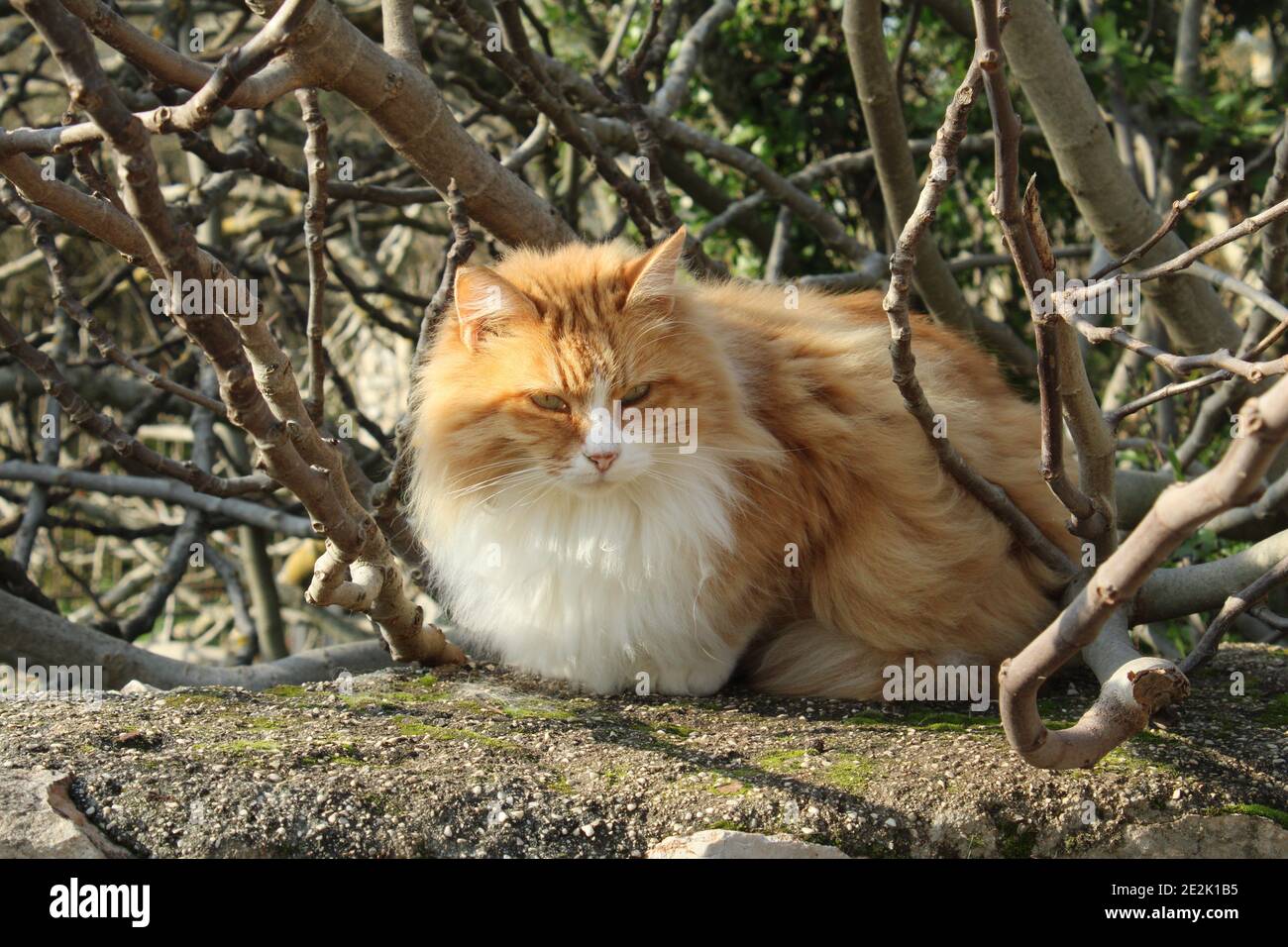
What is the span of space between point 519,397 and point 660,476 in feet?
1.51

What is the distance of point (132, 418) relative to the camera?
5.29 metres

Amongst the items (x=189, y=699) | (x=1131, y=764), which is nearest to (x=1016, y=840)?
(x=1131, y=764)

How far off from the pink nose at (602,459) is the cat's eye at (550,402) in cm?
21

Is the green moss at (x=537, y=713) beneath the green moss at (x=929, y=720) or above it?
above

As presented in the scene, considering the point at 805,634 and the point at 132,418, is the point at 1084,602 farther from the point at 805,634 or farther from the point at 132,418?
the point at 132,418

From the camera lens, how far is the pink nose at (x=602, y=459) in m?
3.14

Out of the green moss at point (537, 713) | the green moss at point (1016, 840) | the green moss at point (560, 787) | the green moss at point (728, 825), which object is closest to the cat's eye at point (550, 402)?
the green moss at point (537, 713)

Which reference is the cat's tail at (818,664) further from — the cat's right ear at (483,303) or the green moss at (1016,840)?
the cat's right ear at (483,303)

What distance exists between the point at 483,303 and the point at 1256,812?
2.30 metres

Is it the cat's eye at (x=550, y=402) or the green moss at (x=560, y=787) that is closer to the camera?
the green moss at (x=560, y=787)

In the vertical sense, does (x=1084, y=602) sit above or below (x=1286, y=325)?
below

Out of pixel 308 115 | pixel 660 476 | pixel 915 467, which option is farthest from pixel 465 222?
pixel 915 467

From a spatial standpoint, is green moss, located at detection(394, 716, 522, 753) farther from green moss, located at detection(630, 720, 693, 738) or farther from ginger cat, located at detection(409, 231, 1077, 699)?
ginger cat, located at detection(409, 231, 1077, 699)

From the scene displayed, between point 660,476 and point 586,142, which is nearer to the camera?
point 660,476
